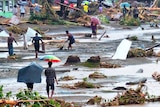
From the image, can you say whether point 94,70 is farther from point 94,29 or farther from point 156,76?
point 94,29

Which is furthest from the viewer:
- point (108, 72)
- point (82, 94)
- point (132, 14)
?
point (132, 14)

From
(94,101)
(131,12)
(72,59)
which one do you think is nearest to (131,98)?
(94,101)

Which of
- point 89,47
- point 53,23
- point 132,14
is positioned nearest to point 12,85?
point 89,47

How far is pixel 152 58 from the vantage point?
3156 centimetres

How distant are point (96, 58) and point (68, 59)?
1316 millimetres

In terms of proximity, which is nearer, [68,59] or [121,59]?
[68,59]

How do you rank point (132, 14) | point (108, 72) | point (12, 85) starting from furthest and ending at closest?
point (132, 14) < point (108, 72) < point (12, 85)

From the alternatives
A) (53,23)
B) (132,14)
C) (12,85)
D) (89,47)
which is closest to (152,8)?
(132,14)

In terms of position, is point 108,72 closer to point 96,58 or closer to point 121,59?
point 96,58

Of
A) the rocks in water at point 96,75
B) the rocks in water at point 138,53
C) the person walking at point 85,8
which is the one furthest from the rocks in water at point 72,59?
the person walking at point 85,8

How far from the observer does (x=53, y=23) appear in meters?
50.1

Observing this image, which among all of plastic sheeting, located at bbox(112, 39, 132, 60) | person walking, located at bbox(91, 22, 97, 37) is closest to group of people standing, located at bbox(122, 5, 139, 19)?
person walking, located at bbox(91, 22, 97, 37)

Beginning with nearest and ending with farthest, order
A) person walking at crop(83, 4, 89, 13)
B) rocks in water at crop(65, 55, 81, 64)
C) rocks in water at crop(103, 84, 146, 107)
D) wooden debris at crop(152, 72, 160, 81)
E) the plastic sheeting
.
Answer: rocks in water at crop(103, 84, 146, 107), wooden debris at crop(152, 72, 160, 81), rocks in water at crop(65, 55, 81, 64), the plastic sheeting, person walking at crop(83, 4, 89, 13)

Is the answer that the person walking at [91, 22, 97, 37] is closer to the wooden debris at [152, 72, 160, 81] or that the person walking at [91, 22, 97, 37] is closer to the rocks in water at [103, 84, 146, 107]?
the wooden debris at [152, 72, 160, 81]
